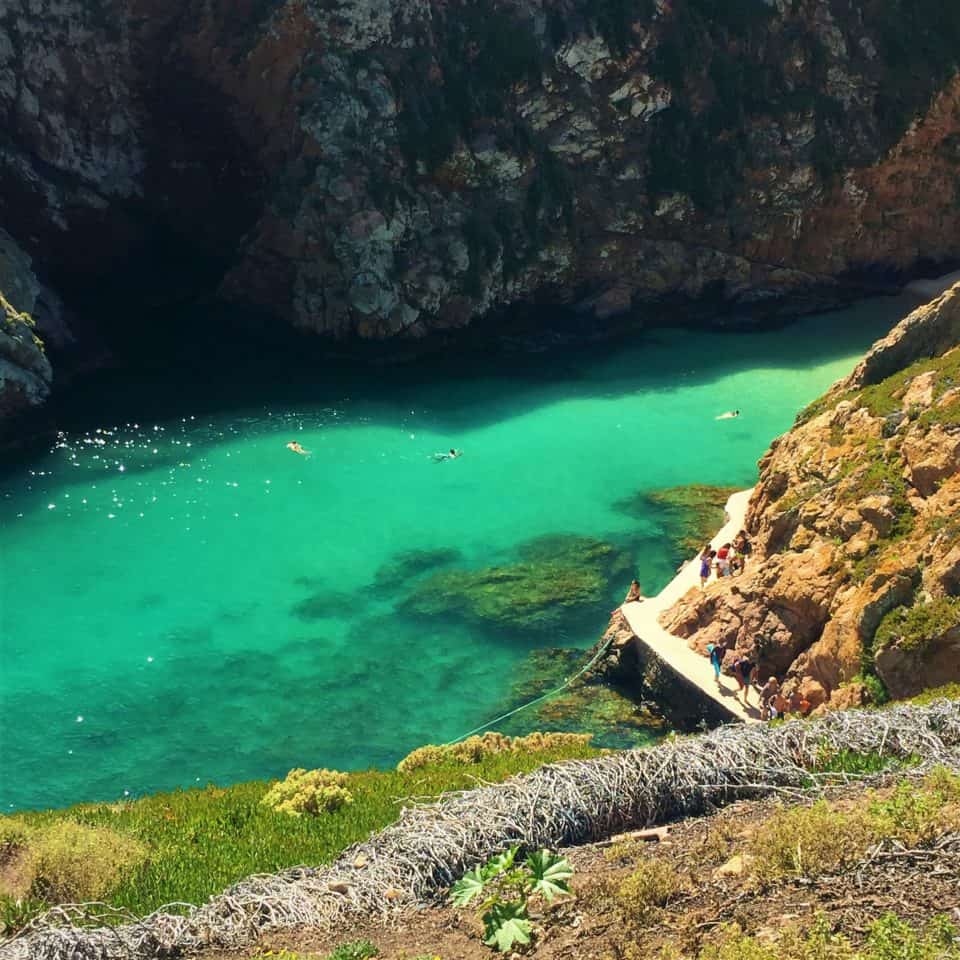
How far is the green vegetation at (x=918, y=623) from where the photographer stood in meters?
20.4

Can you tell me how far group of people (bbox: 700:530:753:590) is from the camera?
95.0 ft

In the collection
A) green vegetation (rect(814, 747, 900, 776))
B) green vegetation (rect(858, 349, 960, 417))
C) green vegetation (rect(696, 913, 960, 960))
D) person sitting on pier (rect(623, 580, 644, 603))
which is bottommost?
person sitting on pier (rect(623, 580, 644, 603))

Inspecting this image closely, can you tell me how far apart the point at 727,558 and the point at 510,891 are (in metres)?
19.8

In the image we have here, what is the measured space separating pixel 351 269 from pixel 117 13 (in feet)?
63.7

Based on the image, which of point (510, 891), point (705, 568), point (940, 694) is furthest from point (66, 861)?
point (705, 568)

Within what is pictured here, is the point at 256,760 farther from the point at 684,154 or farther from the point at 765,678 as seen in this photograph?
the point at 684,154

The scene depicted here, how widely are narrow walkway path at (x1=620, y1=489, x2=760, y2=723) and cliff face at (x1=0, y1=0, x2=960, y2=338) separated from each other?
29399mm

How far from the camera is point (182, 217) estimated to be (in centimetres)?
6275

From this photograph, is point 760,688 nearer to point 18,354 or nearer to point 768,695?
point 768,695

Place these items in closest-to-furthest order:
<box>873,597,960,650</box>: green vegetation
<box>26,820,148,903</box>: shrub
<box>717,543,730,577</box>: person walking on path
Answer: <box>26,820,148,903</box>: shrub < <box>873,597,960,650</box>: green vegetation < <box>717,543,730,577</box>: person walking on path

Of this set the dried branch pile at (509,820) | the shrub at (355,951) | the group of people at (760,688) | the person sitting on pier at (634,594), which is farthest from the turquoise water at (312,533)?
the shrub at (355,951)

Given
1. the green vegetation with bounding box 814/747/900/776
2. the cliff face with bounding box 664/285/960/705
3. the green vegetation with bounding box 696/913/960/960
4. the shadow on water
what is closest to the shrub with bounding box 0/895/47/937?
the green vegetation with bounding box 696/913/960/960

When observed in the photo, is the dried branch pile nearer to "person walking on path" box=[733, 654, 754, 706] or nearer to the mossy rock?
"person walking on path" box=[733, 654, 754, 706]

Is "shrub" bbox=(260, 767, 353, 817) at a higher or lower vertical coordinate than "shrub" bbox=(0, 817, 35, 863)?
lower
